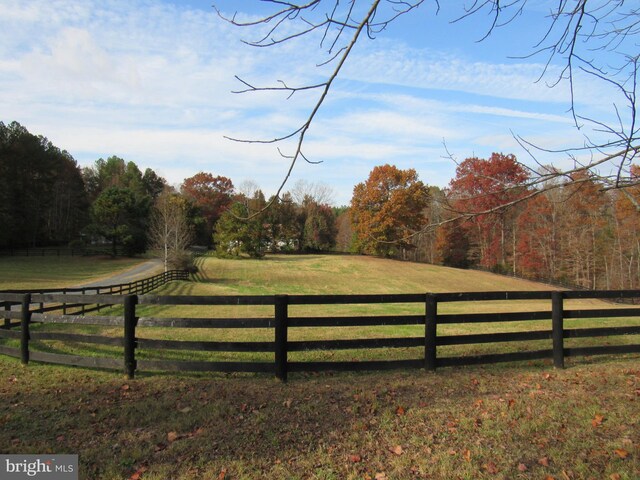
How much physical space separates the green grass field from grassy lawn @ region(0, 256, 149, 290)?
3158 centimetres

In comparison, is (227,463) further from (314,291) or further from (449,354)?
(314,291)

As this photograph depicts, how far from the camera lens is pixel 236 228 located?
60.3 meters

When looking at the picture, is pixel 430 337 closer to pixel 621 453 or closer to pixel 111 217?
pixel 621 453

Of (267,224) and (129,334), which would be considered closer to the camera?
(129,334)

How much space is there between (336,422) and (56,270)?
5181 cm

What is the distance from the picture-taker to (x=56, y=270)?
4712 cm

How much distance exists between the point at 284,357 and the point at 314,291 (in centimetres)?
3291

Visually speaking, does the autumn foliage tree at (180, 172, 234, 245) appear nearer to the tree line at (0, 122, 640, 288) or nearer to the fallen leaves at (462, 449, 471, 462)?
the tree line at (0, 122, 640, 288)

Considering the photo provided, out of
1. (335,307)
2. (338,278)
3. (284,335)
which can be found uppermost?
(284,335)

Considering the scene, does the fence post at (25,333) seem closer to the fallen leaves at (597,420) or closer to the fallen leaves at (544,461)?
the fallen leaves at (544,461)

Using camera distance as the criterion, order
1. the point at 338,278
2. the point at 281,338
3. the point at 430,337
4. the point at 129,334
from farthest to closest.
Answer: the point at 338,278 → the point at 430,337 → the point at 129,334 → the point at 281,338

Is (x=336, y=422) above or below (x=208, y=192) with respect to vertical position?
below

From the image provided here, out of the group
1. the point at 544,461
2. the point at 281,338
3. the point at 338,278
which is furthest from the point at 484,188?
the point at 338,278

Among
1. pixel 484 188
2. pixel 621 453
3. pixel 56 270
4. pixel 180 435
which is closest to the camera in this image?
pixel 621 453
